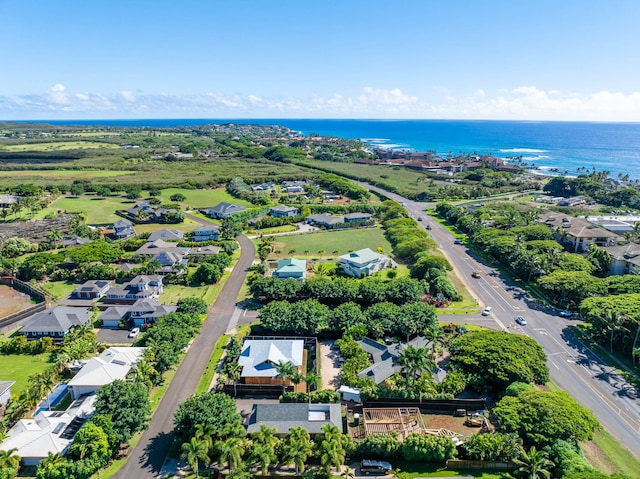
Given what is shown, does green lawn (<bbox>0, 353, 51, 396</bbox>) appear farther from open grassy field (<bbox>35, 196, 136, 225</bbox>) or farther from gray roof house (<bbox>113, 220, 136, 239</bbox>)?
open grassy field (<bbox>35, 196, 136, 225</bbox>)

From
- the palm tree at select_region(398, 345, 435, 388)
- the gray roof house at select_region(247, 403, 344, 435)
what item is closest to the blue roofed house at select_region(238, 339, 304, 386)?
the gray roof house at select_region(247, 403, 344, 435)

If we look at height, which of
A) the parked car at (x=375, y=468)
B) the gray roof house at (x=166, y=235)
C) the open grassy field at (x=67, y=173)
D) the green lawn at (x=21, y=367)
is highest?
the open grassy field at (x=67, y=173)

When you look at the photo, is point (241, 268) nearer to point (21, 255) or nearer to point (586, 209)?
point (21, 255)

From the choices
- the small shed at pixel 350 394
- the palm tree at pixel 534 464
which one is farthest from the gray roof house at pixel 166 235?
the palm tree at pixel 534 464

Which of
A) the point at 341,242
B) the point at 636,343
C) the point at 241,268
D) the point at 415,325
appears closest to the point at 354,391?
the point at 415,325

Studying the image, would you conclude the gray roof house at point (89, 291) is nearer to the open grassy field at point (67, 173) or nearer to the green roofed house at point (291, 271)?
the green roofed house at point (291, 271)

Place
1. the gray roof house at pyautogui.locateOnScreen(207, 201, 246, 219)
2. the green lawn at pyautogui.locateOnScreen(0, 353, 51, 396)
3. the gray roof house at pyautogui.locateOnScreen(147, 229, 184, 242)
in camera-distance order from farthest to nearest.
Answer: the gray roof house at pyautogui.locateOnScreen(207, 201, 246, 219), the gray roof house at pyautogui.locateOnScreen(147, 229, 184, 242), the green lawn at pyautogui.locateOnScreen(0, 353, 51, 396)

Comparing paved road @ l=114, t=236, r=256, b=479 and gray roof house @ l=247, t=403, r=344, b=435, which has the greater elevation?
gray roof house @ l=247, t=403, r=344, b=435
